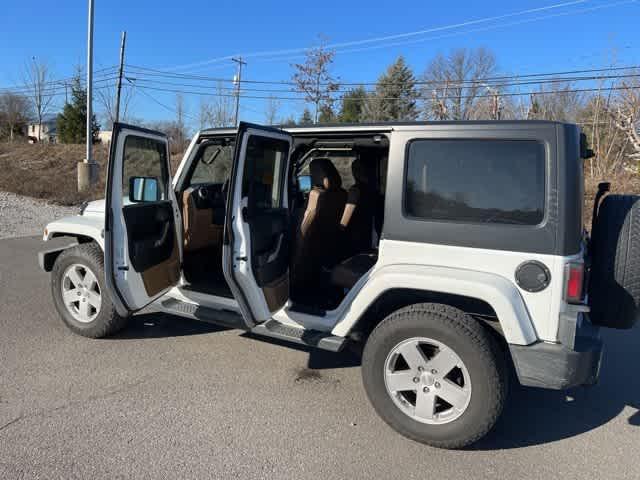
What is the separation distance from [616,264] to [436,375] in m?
1.26

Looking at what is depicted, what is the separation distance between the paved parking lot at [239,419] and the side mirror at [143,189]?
1.30m

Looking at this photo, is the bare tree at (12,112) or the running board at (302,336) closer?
the running board at (302,336)

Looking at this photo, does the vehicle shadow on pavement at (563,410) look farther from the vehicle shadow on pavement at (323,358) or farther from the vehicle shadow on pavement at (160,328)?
the vehicle shadow on pavement at (160,328)

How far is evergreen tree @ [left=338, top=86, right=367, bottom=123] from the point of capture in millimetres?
31438

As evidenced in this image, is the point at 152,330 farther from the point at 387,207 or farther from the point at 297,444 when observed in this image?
the point at 387,207

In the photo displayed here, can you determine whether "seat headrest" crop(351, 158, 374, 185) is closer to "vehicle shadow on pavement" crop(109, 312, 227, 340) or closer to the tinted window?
the tinted window

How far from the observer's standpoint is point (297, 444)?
280 centimetres

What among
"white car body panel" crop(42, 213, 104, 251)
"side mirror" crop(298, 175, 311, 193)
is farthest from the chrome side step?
"side mirror" crop(298, 175, 311, 193)

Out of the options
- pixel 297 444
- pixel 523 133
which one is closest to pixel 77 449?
pixel 297 444

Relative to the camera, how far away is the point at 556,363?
2.56m

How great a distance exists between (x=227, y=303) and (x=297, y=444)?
1.37m

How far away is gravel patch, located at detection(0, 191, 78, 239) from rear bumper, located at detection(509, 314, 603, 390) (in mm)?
9729

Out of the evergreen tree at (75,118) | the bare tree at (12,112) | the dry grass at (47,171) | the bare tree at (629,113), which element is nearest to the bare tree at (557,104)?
the bare tree at (629,113)

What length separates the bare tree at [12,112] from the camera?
39306 millimetres
